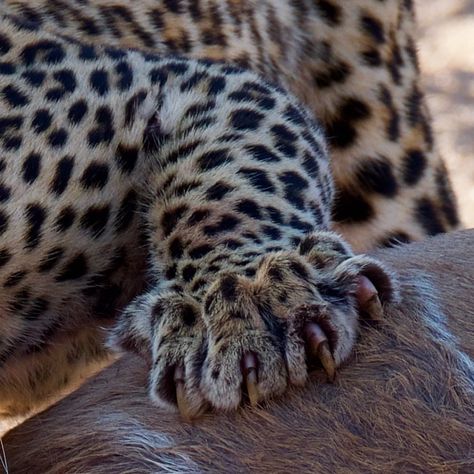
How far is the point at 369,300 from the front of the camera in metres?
1.80

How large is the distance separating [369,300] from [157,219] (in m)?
0.51

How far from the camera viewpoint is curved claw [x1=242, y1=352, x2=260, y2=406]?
5.59 feet

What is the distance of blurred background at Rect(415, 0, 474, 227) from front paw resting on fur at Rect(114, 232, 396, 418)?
8.39 ft

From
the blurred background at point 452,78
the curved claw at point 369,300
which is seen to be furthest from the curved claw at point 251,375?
the blurred background at point 452,78

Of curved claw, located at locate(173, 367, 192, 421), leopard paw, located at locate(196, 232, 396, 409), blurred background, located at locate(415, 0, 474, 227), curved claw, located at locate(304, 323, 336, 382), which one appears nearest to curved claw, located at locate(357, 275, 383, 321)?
leopard paw, located at locate(196, 232, 396, 409)

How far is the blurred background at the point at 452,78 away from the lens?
464 cm

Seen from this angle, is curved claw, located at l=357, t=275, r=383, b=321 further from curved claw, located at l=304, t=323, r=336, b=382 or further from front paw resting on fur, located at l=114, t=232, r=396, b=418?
curved claw, located at l=304, t=323, r=336, b=382

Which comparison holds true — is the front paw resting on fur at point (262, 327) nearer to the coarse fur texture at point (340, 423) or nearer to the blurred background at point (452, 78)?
the coarse fur texture at point (340, 423)

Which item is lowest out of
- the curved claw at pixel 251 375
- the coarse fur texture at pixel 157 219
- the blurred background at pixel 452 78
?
the blurred background at pixel 452 78

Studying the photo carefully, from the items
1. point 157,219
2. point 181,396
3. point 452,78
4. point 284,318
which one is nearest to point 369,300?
point 284,318

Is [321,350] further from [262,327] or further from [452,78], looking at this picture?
[452,78]

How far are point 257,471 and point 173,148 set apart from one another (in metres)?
0.80

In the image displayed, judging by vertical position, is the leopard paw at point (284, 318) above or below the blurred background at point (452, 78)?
above

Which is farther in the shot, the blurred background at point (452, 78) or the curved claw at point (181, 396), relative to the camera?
the blurred background at point (452, 78)
